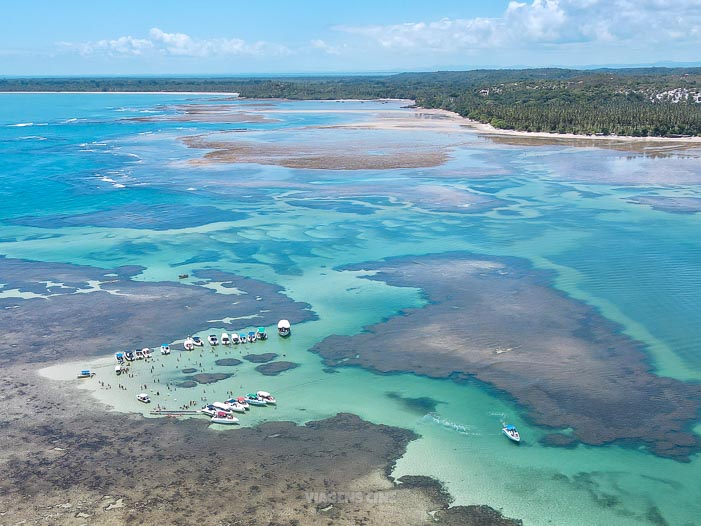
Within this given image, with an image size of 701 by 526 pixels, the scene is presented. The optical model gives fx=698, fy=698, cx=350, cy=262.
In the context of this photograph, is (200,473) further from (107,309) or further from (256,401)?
(107,309)

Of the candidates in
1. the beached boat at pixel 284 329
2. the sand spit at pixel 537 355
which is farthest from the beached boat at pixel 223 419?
the beached boat at pixel 284 329

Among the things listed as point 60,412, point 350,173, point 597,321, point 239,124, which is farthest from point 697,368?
point 239,124

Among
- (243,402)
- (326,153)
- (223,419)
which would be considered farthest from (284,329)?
(326,153)

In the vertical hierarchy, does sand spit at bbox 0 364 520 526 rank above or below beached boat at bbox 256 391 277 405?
below

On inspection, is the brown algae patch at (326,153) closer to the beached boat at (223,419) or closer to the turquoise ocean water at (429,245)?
Answer: the turquoise ocean water at (429,245)

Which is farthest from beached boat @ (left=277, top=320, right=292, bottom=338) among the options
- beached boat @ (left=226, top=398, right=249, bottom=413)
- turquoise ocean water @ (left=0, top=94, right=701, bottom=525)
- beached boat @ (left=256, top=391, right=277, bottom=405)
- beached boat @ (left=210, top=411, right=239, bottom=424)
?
beached boat @ (left=210, top=411, right=239, bottom=424)

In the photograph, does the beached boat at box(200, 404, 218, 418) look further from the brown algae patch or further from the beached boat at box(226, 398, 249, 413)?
the brown algae patch
